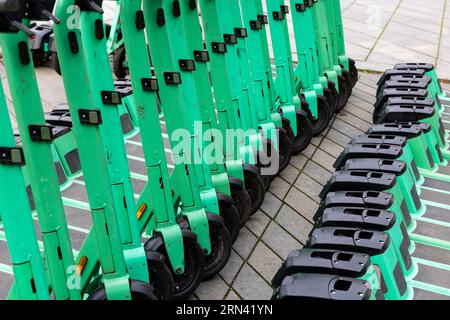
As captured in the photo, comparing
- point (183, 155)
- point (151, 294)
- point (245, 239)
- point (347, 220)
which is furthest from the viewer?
point (245, 239)

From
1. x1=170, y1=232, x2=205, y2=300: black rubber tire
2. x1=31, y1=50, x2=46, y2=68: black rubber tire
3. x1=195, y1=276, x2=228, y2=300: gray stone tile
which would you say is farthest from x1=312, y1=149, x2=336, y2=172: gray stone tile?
x1=31, y1=50, x2=46, y2=68: black rubber tire

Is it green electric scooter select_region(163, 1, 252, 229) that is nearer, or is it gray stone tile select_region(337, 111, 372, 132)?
green electric scooter select_region(163, 1, 252, 229)

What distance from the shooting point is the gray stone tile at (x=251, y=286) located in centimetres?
502

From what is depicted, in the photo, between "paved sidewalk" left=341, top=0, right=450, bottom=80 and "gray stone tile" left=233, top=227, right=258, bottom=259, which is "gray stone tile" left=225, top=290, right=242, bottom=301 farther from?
"paved sidewalk" left=341, top=0, right=450, bottom=80

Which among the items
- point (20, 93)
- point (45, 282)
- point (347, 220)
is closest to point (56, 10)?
point (20, 93)

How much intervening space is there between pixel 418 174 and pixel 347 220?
1983mm

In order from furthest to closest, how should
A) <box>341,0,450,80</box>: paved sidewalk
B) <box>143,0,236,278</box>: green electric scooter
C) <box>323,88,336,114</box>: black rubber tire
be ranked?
<box>341,0,450,80</box>: paved sidewalk → <box>323,88,336,114</box>: black rubber tire → <box>143,0,236,278</box>: green electric scooter

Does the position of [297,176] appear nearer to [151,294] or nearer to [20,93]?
[151,294]

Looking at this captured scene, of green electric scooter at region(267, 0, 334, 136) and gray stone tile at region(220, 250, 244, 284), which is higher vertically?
green electric scooter at region(267, 0, 334, 136)

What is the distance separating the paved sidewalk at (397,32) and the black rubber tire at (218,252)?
603 centimetres

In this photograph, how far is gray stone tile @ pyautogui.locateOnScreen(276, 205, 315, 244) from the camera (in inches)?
230

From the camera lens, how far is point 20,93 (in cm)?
358

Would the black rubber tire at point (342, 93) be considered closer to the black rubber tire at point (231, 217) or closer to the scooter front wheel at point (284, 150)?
the scooter front wheel at point (284, 150)

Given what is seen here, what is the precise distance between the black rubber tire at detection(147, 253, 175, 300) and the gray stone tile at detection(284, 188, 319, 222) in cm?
190
